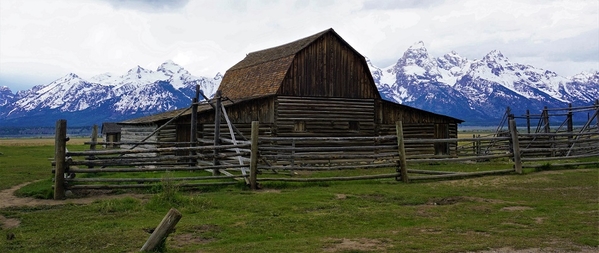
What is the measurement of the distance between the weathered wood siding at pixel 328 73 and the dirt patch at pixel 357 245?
662 inches

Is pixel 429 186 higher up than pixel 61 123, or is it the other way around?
pixel 61 123

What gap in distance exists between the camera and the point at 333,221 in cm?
877

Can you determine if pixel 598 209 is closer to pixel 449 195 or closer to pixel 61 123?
pixel 449 195

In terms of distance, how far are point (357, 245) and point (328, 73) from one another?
1832cm

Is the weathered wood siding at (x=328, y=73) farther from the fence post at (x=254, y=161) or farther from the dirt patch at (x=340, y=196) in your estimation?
the dirt patch at (x=340, y=196)

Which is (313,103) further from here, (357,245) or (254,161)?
(357,245)

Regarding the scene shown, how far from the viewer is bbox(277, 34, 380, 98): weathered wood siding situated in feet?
79.4

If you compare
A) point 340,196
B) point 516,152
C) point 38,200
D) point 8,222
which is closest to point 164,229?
point 8,222

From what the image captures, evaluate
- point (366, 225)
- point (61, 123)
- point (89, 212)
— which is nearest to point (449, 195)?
point (366, 225)

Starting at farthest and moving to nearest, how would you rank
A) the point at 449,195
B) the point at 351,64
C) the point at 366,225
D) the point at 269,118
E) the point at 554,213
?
the point at 351,64 < the point at 269,118 < the point at 449,195 < the point at 554,213 < the point at 366,225

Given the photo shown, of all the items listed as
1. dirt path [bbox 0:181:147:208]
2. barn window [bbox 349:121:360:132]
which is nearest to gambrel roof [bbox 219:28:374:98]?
barn window [bbox 349:121:360:132]

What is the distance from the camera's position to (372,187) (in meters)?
13.2

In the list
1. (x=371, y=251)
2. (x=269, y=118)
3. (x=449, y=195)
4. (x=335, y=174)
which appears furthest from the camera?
(x=269, y=118)

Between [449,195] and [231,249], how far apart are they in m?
6.59
